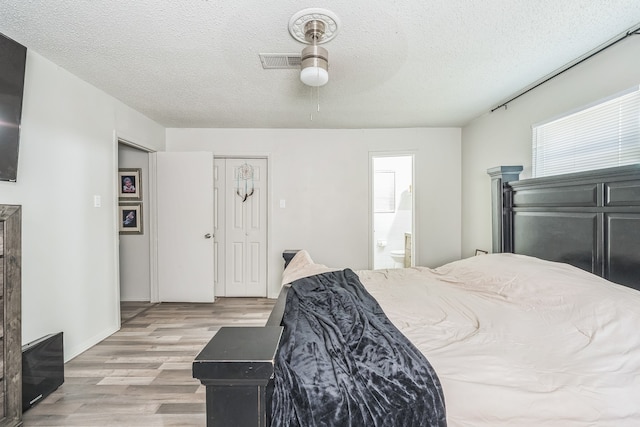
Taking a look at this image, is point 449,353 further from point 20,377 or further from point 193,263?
point 193,263

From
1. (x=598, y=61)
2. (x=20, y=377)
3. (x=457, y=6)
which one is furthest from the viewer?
(x=598, y=61)

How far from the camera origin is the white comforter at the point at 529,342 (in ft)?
2.93

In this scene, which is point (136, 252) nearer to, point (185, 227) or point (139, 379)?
point (185, 227)

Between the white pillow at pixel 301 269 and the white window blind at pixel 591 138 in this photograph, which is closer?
the white window blind at pixel 591 138

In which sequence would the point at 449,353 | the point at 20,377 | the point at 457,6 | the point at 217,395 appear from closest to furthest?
the point at 217,395 → the point at 449,353 → the point at 457,6 → the point at 20,377

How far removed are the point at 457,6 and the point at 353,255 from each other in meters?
2.93

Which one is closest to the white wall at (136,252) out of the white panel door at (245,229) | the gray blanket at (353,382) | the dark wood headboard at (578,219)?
the white panel door at (245,229)

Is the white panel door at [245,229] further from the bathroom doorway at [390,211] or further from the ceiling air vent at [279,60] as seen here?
the bathroom doorway at [390,211]

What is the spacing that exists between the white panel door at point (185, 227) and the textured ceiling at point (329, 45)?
2.85 feet

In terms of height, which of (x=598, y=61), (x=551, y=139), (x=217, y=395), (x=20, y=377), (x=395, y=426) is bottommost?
(x=20, y=377)

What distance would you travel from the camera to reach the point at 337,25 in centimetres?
166

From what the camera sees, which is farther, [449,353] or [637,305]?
[637,305]

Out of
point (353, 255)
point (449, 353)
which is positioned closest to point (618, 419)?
point (449, 353)

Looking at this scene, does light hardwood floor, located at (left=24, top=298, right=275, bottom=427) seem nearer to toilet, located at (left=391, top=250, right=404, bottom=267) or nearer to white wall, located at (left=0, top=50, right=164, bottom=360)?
white wall, located at (left=0, top=50, right=164, bottom=360)
